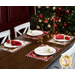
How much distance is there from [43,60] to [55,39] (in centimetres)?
71

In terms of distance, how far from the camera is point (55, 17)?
405 centimetres

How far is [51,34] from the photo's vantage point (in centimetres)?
276

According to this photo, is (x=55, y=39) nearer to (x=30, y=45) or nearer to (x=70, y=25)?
(x=30, y=45)

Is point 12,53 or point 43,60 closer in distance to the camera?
point 43,60

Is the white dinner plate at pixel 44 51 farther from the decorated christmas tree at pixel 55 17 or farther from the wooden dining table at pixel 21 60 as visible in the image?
the decorated christmas tree at pixel 55 17

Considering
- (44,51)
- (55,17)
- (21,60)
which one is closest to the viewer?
(21,60)

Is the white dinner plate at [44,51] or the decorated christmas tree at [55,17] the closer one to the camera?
the white dinner plate at [44,51]

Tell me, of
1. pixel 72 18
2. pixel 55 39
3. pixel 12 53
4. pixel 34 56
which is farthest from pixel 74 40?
pixel 72 18

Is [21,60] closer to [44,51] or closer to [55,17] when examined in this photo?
[44,51]

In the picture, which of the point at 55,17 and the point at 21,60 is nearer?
the point at 21,60

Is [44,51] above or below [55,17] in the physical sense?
below

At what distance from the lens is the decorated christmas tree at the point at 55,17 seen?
13.2 ft

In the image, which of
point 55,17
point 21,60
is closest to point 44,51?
point 21,60

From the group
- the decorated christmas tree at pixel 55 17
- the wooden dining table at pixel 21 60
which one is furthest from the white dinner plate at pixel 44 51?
the decorated christmas tree at pixel 55 17
